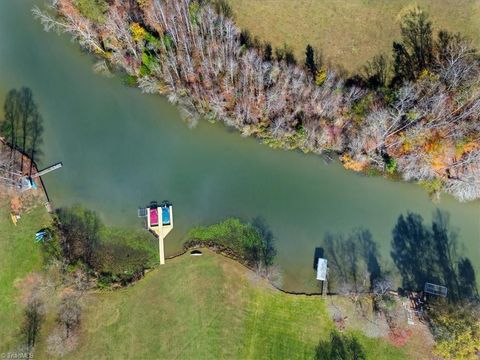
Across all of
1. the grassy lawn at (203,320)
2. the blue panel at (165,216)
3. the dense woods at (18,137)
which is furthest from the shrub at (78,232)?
the blue panel at (165,216)

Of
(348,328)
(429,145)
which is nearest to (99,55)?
(429,145)

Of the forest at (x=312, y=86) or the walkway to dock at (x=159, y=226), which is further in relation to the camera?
the walkway to dock at (x=159, y=226)

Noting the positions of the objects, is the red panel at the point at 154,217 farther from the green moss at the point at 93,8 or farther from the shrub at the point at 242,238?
the green moss at the point at 93,8

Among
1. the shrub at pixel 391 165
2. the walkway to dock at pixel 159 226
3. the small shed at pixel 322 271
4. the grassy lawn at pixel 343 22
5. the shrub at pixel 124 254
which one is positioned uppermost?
the grassy lawn at pixel 343 22

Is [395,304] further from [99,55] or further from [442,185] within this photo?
[99,55]

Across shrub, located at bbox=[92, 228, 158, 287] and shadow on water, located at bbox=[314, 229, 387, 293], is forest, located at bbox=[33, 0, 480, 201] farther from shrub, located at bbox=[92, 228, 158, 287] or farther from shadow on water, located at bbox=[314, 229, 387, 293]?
shrub, located at bbox=[92, 228, 158, 287]

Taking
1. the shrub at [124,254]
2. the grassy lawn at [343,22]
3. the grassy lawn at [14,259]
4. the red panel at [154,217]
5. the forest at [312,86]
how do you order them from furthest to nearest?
the grassy lawn at [343,22], the red panel at [154,217], the shrub at [124,254], the grassy lawn at [14,259], the forest at [312,86]

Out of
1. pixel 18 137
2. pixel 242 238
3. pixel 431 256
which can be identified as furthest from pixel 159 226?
pixel 431 256
